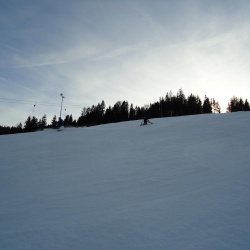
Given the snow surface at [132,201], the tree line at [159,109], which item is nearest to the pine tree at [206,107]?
the tree line at [159,109]

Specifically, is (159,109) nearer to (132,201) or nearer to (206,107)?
(206,107)

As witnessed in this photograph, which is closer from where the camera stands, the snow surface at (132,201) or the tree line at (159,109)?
the snow surface at (132,201)

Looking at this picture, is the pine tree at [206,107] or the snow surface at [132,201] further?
the pine tree at [206,107]

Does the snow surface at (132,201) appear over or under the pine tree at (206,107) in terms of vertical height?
under

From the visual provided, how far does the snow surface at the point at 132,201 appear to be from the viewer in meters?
4.39

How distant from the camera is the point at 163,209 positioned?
217 inches

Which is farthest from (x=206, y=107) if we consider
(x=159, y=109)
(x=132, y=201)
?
(x=132, y=201)

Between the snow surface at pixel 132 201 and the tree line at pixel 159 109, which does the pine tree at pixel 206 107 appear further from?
the snow surface at pixel 132 201

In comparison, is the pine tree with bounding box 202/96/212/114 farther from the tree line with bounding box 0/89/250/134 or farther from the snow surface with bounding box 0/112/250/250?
the snow surface with bounding box 0/112/250/250

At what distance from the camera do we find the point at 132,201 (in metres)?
6.12

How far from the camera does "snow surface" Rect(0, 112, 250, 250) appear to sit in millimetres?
4395

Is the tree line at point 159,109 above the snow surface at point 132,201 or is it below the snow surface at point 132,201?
above

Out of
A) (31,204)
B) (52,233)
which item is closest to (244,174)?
(52,233)

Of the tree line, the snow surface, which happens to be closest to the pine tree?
the tree line
